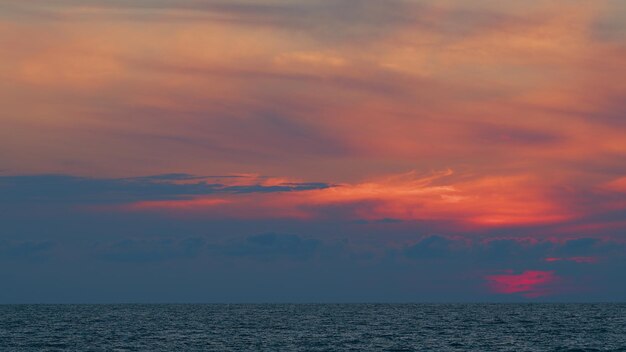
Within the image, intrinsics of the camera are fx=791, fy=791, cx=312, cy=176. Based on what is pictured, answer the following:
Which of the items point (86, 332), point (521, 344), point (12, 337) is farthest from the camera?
point (86, 332)

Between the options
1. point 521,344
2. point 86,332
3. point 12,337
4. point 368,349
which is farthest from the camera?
point 86,332

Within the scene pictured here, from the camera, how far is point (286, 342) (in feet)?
376

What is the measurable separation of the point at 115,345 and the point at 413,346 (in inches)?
1617

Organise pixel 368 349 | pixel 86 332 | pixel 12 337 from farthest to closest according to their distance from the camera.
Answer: pixel 86 332
pixel 12 337
pixel 368 349

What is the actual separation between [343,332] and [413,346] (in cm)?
3210

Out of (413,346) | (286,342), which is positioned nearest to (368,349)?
(413,346)

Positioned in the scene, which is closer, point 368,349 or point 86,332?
point 368,349

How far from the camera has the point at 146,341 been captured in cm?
11625

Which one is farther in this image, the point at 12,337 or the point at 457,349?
the point at 12,337

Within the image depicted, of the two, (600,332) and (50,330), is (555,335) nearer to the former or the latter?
(600,332)

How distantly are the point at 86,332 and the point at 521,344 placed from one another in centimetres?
7414

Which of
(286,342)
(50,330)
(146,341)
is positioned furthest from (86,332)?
(286,342)

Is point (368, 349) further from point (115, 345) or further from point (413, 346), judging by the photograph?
point (115, 345)

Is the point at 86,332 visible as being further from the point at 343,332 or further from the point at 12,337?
the point at 343,332
